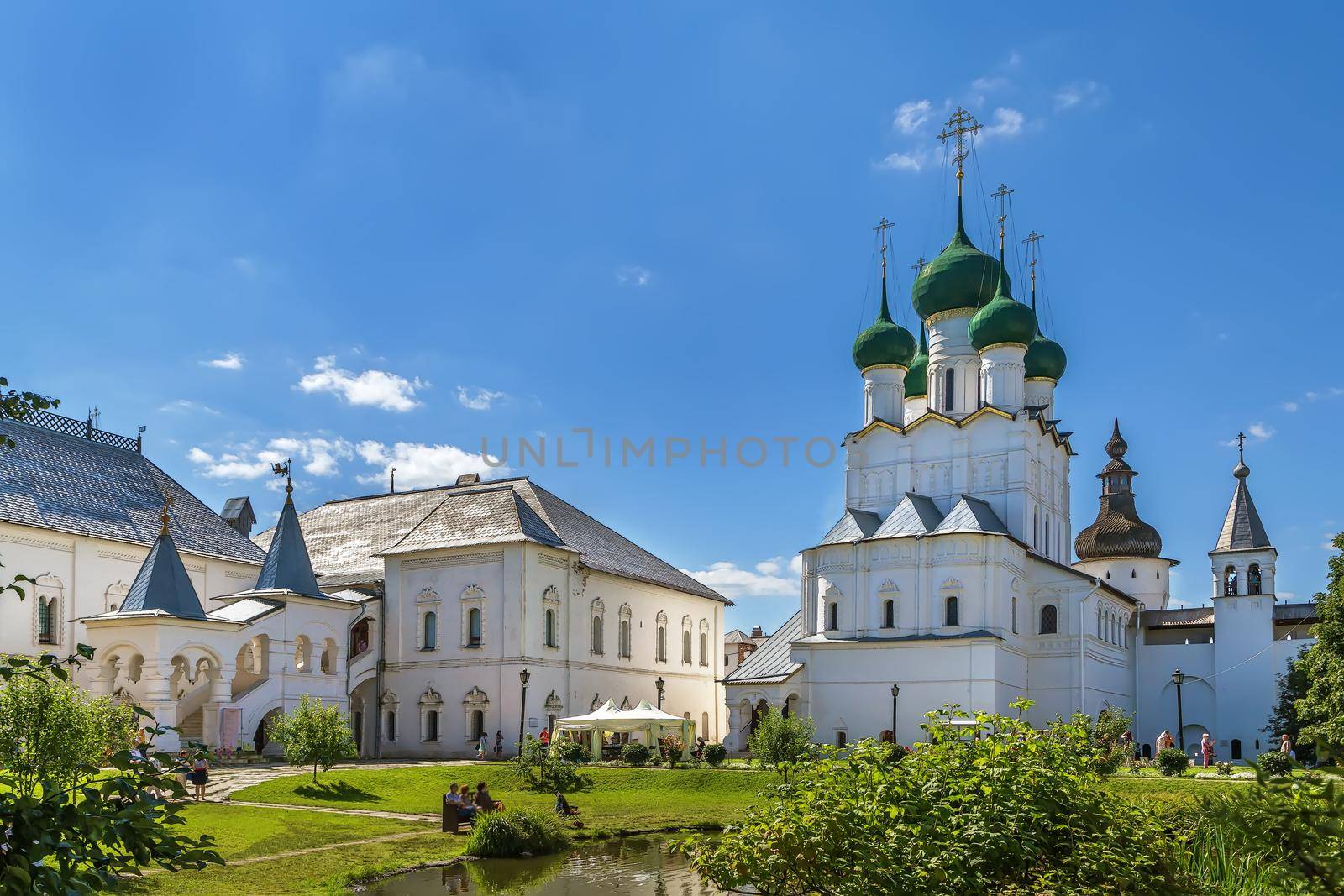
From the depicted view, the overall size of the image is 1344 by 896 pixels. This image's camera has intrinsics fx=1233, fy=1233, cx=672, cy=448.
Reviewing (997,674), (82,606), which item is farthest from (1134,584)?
(82,606)

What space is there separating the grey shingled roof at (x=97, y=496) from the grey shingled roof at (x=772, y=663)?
16.8 m

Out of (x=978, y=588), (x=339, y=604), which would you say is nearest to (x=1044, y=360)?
(x=978, y=588)

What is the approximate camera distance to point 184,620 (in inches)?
1264

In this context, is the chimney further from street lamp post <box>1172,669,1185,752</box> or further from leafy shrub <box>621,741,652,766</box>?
street lamp post <box>1172,669,1185,752</box>

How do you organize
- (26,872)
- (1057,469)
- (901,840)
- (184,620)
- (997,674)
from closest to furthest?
1. (26,872)
2. (901,840)
3. (184,620)
4. (997,674)
5. (1057,469)

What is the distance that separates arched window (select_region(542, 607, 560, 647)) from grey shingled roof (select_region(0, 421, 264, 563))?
9.98m

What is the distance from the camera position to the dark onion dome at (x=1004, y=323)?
43594mm

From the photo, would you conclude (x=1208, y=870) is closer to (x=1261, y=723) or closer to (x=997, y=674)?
(x=997, y=674)

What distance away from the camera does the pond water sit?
51.6 ft

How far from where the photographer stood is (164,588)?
32.7 meters

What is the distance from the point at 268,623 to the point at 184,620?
3.14 meters

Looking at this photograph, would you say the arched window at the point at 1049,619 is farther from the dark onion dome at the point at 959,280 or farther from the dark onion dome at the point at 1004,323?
the dark onion dome at the point at 959,280

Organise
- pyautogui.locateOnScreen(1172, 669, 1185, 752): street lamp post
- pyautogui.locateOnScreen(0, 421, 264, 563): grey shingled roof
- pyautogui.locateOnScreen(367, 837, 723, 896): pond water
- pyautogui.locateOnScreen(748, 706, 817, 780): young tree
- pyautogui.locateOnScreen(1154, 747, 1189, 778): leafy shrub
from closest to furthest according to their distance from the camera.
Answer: pyautogui.locateOnScreen(367, 837, 723, 896): pond water → pyautogui.locateOnScreen(1154, 747, 1189, 778): leafy shrub → pyautogui.locateOnScreen(748, 706, 817, 780): young tree → pyautogui.locateOnScreen(1172, 669, 1185, 752): street lamp post → pyautogui.locateOnScreen(0, 421, 264, 563): grey shingled roof

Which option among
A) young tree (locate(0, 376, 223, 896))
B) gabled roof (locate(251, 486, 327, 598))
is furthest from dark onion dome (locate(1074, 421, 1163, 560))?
young tree (locate(0, 376, 223, 896))
